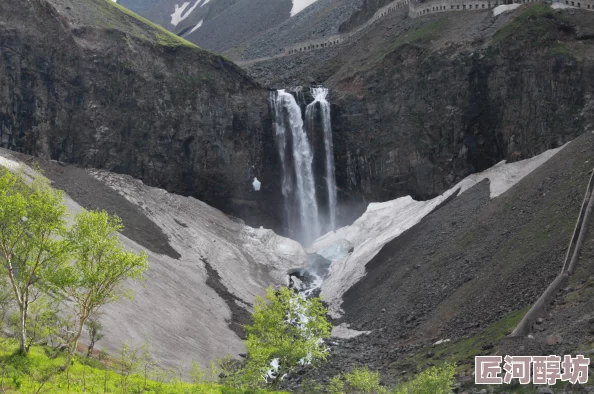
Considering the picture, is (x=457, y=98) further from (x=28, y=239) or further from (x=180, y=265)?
(x=28, y=239)

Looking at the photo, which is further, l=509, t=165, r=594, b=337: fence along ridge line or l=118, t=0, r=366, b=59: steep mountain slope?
l=118, t=0, r=366, b=59: steep mountain slope

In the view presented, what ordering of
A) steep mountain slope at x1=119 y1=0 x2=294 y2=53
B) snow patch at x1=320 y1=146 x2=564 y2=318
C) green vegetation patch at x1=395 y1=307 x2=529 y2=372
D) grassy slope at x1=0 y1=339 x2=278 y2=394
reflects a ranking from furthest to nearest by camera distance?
1. steep mountain slope at x1=119 y1=0 x2=294 y2=53
2. snow patch at x1=320 y1=146 x2=564 y2=318
3. green vegetation patch at x1=395 y1=307 x2=529 y2=372
4. grassy slope at x1=0 y1=339 x2=278 y2=394

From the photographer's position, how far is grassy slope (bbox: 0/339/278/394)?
20359mm

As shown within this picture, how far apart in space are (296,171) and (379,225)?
15.4 m

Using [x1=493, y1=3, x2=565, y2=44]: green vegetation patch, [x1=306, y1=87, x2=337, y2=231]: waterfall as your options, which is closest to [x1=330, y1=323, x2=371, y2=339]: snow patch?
[x1=306, y1=87, x2=337, y2=231]: waterfall

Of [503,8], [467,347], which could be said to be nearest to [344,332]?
[467,347]

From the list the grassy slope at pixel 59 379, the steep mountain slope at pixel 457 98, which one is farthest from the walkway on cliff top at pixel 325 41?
the grassy slope at pixel 59 379

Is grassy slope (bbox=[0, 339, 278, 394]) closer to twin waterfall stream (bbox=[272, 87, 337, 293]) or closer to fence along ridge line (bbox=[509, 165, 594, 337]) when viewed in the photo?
fence along ridge line (bbox=[509, 165, 594, 337])

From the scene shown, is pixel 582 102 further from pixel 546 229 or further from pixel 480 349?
pixel 480 349

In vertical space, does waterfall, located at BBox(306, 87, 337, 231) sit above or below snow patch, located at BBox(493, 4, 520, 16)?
below

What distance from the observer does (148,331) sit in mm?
40312

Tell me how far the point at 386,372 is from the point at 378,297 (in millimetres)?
15496

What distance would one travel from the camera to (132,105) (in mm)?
72688

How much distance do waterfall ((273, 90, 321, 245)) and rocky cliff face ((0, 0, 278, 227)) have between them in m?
1.67
